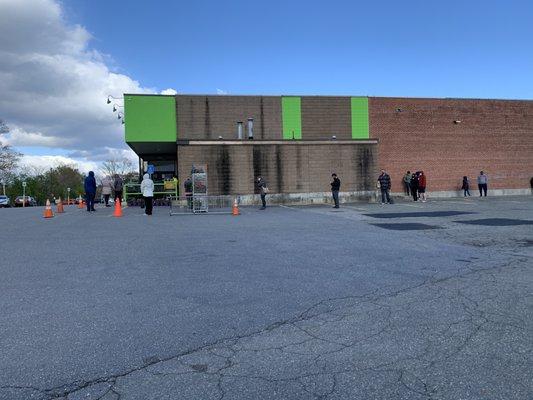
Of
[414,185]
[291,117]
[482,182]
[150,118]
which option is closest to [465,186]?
[482,182]

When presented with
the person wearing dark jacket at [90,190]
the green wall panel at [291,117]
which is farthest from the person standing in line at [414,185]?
the person wearing dark jacket at [90,190]

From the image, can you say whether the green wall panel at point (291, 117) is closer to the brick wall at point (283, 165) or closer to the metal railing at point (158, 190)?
the brick wall at point (283, 165)

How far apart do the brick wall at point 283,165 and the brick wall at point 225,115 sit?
127cm

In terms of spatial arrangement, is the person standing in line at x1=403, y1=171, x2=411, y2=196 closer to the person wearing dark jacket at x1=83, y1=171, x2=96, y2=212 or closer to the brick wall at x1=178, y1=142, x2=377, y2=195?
the brick wall at x1=178, y1=142, x2=377, y2=195

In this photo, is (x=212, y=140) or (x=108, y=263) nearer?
(x=108, y=263)

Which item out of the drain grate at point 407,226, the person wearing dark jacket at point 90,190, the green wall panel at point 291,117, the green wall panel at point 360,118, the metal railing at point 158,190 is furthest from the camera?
the green wall panel at point 360,118

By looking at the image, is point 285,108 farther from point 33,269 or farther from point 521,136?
point 33,269

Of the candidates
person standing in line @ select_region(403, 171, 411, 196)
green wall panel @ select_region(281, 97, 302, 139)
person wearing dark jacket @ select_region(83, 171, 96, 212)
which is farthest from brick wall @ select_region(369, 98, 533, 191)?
person wearing dark jacket @ select_region(83, 171, 96, 212)

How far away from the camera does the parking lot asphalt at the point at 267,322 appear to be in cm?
354

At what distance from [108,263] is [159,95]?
68.8ft

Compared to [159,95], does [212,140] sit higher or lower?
lower

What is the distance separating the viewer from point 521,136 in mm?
34438

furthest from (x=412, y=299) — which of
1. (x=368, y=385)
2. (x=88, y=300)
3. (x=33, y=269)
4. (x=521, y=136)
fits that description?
(x=521, y=136)

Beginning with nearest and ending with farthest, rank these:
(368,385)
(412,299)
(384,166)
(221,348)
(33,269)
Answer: (368,385)
(221,348)
(412,299)
(33,269)
(384,166)
